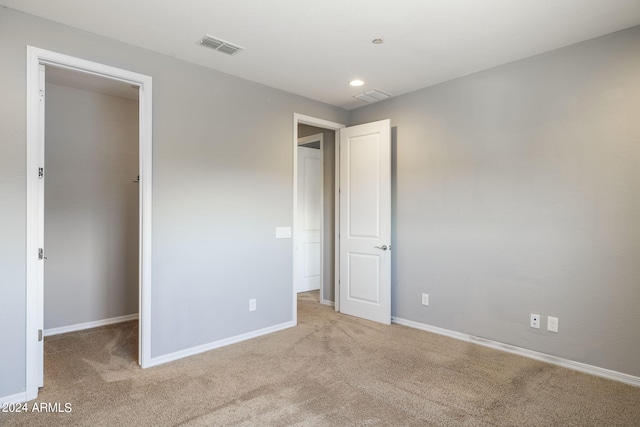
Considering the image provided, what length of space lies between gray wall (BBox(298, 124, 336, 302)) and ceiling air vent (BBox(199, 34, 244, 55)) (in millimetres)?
2186

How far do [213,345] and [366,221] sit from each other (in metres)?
2.20

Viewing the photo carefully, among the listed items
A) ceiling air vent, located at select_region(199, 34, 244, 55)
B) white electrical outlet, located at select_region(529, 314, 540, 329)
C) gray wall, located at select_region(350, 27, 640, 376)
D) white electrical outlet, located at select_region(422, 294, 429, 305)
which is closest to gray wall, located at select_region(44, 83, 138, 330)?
ceiling air vent, located at select_region(199, 34, 244, 55)

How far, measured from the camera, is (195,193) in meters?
3.38

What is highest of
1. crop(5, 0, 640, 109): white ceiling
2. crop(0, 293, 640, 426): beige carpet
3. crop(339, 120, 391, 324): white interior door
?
crop(5, 0, 640, 109): white ceiling

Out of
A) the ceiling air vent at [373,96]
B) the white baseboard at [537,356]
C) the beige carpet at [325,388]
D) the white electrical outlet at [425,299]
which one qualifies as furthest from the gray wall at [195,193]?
the white baseboard at [537,356]

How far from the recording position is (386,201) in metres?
4.23

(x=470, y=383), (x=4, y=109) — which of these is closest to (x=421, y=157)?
(x=470, y=383)

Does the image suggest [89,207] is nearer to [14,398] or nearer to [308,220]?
[14,398]

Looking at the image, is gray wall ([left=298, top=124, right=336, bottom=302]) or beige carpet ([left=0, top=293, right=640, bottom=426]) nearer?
beige carpet ([left=0, top=293, right=640, bottom=426])

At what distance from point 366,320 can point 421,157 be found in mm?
2032

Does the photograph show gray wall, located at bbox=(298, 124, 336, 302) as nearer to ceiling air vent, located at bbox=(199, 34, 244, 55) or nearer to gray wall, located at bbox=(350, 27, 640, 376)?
gray wall, located at bbox=(350, 27, 640, 376)

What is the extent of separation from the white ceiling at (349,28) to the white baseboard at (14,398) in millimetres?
2612

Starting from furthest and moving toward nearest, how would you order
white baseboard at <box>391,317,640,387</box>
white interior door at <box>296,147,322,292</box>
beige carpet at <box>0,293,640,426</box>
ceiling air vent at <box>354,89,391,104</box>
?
white interior door at <box>296,147,322,292</box>, ceiling air vent at <box>354,89,391,104</box>, white baseboard at <box>391,317,640,387</box>, beige carpet at <box>0,293,640,426</box>

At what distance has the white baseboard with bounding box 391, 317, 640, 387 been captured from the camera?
9.16 ft
